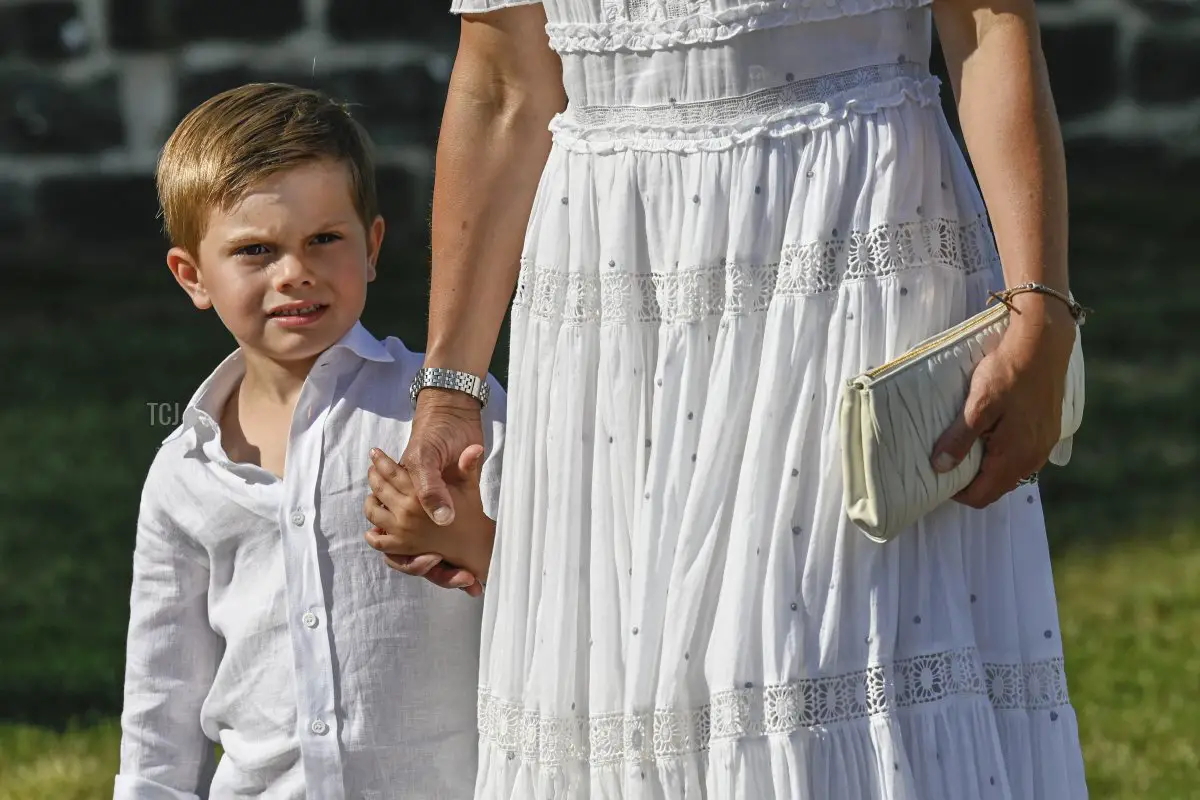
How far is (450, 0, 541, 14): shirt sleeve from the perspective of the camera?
2.23 meters

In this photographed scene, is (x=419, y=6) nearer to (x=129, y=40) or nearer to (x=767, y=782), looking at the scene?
(x=129, y=40)

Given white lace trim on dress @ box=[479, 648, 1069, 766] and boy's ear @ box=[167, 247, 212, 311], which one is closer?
white lace trim on dress @ box=[479, 648, 1069, 766]

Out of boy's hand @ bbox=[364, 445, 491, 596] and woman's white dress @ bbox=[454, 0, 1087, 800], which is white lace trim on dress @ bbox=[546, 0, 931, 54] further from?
boy's hand @ bbox=[364, 445, 491, 596]

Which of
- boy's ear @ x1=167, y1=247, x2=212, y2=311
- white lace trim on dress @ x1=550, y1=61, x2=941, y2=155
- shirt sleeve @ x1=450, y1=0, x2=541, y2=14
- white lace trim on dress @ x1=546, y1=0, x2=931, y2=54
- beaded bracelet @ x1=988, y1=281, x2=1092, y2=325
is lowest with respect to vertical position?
beaded bracelet @ x1=988, y1=281, x2=1092, y2=325

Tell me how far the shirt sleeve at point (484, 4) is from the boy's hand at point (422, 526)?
20.1 inches

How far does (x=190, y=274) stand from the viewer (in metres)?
2.78

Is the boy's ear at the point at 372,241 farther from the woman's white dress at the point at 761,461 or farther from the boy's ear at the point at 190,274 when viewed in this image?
the woman's white dress at the point at 761,461

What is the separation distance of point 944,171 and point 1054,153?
116 mm

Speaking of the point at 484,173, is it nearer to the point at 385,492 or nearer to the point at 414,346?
the point at 385,492

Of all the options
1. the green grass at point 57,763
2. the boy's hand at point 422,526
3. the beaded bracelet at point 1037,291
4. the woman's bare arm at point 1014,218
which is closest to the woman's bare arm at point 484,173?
the boy's hand at point 422,526

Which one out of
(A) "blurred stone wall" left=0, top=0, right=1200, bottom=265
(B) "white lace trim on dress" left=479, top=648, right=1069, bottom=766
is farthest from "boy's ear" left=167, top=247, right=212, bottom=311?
(A) "blurred stone wall" left=0, top=0, right=1200, bottom=265

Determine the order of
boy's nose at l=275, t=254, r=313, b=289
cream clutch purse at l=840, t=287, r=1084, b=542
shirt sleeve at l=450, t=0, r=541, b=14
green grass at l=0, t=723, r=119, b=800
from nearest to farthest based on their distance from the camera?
cream clutch purse at l=840, t=287, r=1084, b=542, shirt sleeve at l=450, t=0, r=541, b=14, boy's nose at l=275, t=254, r=313, b=289, green grass at l=0, t=723, r=119, b=800

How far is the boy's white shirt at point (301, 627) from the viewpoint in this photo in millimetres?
2516

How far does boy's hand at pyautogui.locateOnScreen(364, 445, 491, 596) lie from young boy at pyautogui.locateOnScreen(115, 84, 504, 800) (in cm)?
14
